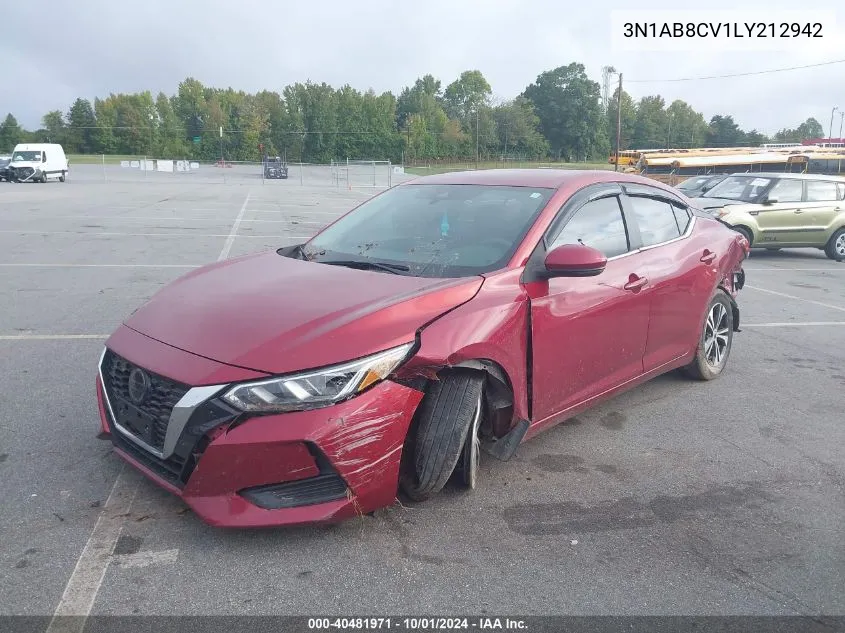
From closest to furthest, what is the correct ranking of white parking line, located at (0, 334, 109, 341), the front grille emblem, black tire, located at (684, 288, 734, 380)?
the front grille emblem < black tire, located at (684, 288, 734, 380) < white parking line, located at (0, 334, 109, 341)

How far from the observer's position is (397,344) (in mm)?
2854

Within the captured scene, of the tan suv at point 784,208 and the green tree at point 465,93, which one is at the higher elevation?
the green tree at point 465,93

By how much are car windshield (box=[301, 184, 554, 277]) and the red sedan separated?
0.04ft

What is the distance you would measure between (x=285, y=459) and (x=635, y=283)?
2468 mm

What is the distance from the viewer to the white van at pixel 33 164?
121ft

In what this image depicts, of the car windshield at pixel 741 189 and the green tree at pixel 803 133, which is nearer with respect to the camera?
the car windshield at pixel 741 189

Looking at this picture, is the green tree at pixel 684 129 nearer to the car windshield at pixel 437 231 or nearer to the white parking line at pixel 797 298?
the white parking line at pixel 797 298

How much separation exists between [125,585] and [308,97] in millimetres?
101154

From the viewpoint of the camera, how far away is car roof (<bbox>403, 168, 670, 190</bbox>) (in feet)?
13.5

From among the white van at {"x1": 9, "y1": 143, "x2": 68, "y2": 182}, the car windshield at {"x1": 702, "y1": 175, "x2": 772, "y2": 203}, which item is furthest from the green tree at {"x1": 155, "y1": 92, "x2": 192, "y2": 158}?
the car windshield at {"x1": 702, "y1": 175, "x2": 772, "y2": 203}

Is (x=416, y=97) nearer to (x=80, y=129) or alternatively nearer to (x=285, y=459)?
(x=80, y=129)

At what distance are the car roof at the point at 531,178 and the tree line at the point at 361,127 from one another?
3194 inches

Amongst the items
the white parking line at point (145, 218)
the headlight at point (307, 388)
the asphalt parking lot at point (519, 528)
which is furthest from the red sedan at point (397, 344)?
the white parking line at point (145, 218)

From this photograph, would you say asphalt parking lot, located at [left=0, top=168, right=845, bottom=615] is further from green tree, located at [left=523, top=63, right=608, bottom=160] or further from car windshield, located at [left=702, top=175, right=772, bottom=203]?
green tree, located at [left=523, top=63, right=608, bottom=160]
